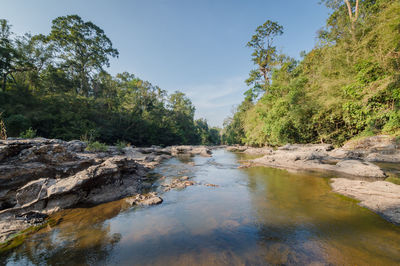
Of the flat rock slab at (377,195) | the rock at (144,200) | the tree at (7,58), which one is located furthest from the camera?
the tree at (7,58)

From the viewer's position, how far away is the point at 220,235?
3.10 meters

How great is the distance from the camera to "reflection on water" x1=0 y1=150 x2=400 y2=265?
247cm

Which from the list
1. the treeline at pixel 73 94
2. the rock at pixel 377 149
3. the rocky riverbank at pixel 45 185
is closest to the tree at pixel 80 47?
the treeline at pixel 73 94

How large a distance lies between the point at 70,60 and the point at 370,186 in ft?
119

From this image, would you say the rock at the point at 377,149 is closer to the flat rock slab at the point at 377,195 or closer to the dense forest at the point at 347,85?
the dense forest at the point at 347,85

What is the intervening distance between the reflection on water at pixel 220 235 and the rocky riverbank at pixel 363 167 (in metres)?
0.45

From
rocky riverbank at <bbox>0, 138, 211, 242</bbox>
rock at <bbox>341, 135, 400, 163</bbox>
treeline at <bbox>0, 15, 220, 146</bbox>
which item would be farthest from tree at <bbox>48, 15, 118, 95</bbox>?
rock at <bbox>341, 135, 400, 163</bbox>

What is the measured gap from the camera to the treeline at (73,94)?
1653cm

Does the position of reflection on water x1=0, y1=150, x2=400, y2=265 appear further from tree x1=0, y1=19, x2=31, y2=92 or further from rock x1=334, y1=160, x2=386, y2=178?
tree x1=0, y1=19, x2=31, y2=92

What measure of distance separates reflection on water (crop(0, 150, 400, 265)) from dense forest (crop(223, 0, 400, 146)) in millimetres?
10472

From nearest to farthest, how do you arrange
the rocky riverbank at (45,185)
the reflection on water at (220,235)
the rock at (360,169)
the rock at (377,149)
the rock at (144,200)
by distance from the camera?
the reflection on water at (220,235), the rocky riverbank at (45,185), the rock at (144,200), the rock at (360,169), the rock at (377,149)

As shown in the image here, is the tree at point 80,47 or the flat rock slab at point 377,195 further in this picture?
the tree at point 80,47

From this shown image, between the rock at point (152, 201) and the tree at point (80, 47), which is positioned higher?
the tree at point (80, 47)

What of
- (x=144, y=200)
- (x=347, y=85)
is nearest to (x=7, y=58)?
(x=144, y=200)
